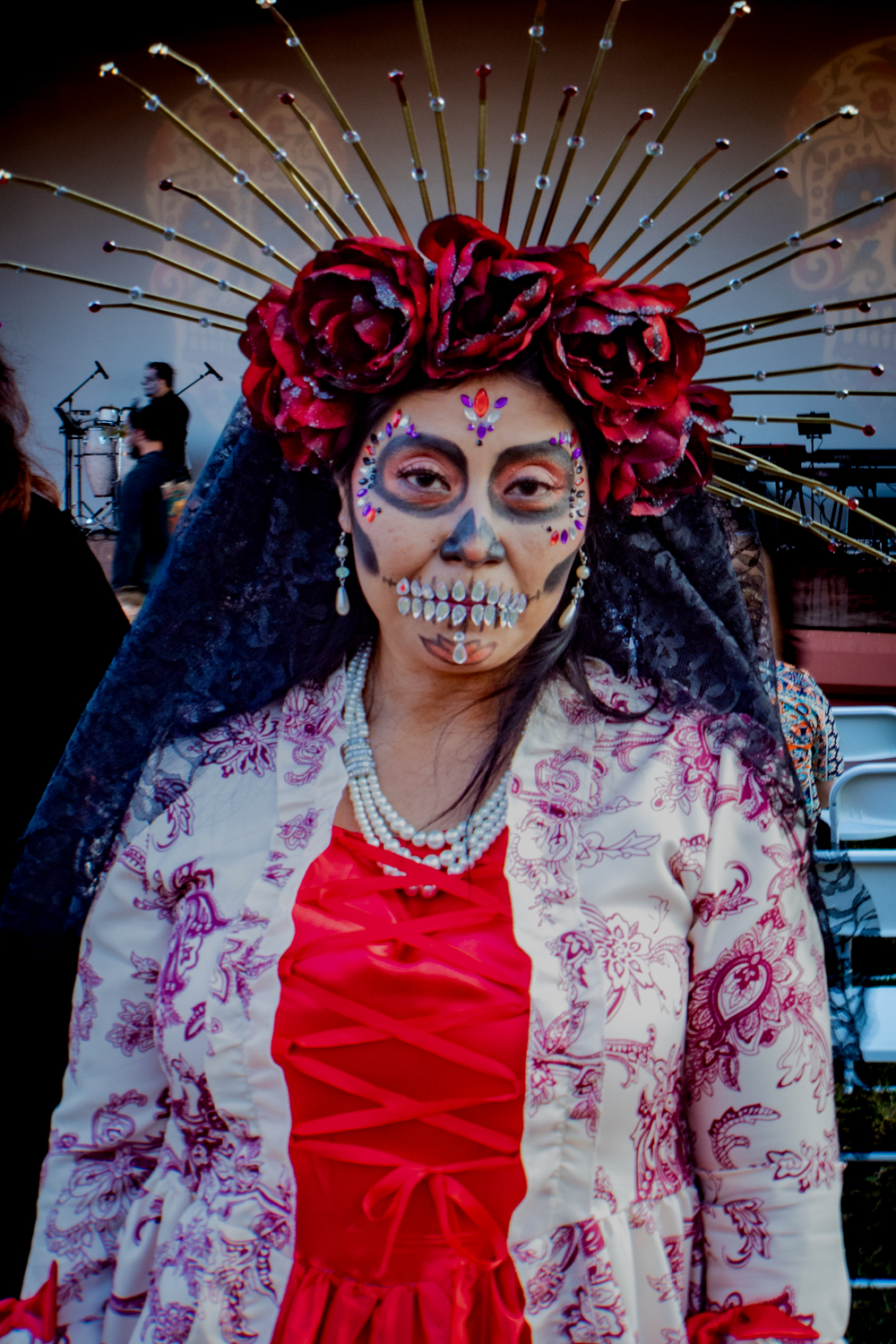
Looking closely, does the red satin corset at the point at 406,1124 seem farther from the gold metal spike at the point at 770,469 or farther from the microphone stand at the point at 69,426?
the microphone stand at the point at 69,426

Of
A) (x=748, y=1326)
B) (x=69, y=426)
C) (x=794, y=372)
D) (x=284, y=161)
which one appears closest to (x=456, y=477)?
(x=284, y=161)

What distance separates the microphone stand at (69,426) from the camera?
7.74 m

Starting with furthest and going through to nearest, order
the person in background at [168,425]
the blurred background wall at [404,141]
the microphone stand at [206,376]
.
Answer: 1. the microphone stand at [206,376]
2. the blurred background wall at [404,141]
3. the person in background at [168,425]

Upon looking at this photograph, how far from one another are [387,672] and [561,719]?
0.21 m

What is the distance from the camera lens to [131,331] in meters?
8.12

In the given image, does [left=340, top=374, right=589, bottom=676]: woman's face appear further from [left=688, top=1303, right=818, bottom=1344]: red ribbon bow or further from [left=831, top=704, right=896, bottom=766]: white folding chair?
[left=831, top=704, right=896, bottom=766]: white folding chair

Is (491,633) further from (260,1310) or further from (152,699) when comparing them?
(260,1310)

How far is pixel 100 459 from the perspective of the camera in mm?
8219

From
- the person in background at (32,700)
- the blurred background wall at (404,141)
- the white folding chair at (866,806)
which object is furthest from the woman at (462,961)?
the blurred background wall at (404,141)

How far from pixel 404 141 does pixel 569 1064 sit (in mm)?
7437

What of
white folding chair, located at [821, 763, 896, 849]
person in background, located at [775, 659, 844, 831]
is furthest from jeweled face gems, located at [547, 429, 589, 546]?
white folding chair, located at [821, 763, 896, 849]

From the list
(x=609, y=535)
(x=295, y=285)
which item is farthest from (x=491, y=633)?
(x=295, y=285)

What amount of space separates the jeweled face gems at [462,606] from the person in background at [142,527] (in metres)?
3.97

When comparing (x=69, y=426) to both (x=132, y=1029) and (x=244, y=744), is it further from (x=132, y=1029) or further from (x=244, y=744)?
(x=132, y=1029)
